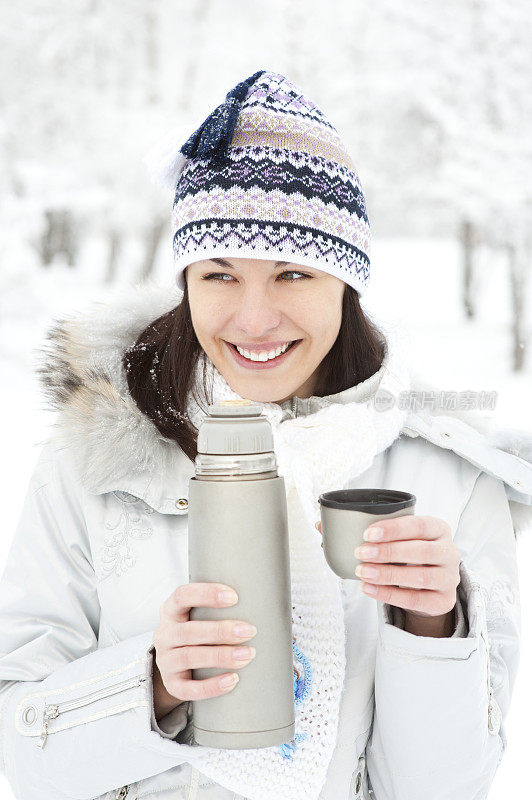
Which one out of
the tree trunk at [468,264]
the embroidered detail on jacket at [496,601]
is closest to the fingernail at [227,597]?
the embroidered detail on jacket at [496,601]

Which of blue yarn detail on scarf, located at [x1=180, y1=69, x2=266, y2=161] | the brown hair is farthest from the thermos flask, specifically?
blue yarn detail on scarf, located at [x1=180, y1=69, x2=266, y2=161]

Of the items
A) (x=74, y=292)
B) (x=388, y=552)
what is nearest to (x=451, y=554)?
(x=388, y=552)

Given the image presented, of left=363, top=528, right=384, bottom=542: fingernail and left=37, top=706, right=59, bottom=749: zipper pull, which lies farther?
left=37, top=706, right=59, bottom=749: zipper pull

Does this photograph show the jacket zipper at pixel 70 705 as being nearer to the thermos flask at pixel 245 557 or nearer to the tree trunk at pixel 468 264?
the thermos flask at pixel 245 557

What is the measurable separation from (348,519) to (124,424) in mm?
556

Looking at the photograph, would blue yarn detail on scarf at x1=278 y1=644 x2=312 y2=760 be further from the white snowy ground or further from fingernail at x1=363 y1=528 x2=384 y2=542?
the white snowy ground

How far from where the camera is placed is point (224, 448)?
85 centimetres

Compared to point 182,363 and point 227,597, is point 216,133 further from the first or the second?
point 227,597

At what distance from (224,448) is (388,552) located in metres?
0.21

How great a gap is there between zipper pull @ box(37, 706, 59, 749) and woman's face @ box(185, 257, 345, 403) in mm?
549

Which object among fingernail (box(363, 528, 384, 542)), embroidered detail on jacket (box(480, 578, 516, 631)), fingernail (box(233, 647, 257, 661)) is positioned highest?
fingernail (box(363, 528, 384, 542))

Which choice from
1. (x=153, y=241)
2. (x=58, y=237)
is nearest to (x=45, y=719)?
(x=153, y=241)

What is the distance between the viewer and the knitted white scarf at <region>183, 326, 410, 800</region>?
1109 mm

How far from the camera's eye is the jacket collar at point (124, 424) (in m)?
1.27
